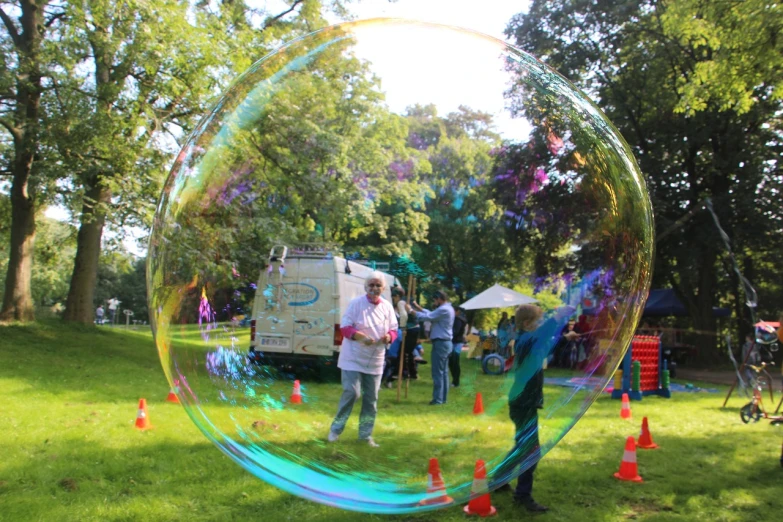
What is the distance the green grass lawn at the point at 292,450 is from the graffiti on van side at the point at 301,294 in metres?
0.43

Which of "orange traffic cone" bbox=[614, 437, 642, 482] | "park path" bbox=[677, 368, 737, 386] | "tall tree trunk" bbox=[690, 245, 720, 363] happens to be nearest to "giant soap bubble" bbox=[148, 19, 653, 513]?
"orange traffic cone" bbox=[614, 437, 642, 482]

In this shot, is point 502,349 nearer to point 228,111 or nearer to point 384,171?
point 384,171

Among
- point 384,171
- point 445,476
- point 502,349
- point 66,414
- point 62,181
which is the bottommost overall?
point 66,414

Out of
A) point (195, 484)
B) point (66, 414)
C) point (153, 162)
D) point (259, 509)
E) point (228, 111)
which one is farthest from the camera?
point (153, 162)

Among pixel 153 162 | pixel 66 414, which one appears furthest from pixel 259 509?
pixel 153 162

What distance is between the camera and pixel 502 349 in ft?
9.46

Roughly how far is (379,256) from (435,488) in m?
1.22

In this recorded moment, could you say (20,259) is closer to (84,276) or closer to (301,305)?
(84,276)

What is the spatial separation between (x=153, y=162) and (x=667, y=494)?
498 inches

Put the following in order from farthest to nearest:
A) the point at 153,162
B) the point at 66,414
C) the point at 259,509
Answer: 1. the point at 153,162
2. the point at 66,414
3. the point at 259,509

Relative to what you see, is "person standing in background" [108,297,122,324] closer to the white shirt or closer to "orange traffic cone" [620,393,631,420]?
"orange traffic cone" [620,393,631,420]

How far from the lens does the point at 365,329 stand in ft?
8.73

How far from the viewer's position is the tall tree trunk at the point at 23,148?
43.4ft

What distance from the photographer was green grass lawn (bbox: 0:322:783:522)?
14.0 ft
